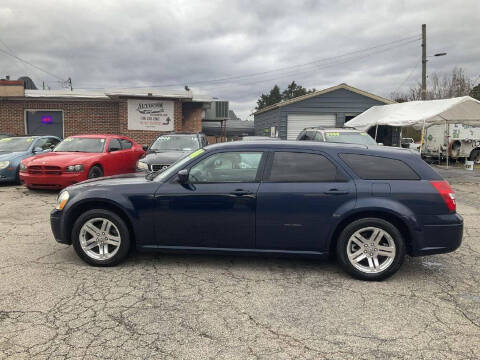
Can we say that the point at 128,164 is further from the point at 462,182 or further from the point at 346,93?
the point at 346,93

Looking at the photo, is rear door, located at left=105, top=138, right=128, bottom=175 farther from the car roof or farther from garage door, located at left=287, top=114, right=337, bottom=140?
garage door, located at left=287, top=114, right=337, bottom=140

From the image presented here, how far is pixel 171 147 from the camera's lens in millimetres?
9938

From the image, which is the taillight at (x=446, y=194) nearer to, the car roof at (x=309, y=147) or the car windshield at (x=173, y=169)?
the car roof at (x=309, y=147)

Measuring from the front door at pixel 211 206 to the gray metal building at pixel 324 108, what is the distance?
16.2 m

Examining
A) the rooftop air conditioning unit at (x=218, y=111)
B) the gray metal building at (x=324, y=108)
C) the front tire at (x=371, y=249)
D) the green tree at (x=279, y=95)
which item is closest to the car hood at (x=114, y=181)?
the front tire at (x=371, y=249)

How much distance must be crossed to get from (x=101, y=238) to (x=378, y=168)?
3199mm

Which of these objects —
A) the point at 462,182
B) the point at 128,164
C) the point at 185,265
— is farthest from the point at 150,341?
the point at 462,182

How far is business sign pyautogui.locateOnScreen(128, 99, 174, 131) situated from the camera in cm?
1681

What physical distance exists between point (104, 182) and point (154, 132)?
13341 millimetres

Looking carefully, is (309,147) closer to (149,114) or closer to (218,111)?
(149,114)

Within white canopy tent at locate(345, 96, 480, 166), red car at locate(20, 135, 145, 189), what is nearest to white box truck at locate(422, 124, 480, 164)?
white canopy tent at locate(345, 96, 480, 166)

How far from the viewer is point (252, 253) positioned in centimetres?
389

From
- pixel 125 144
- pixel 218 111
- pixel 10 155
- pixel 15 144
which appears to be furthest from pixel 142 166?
pixel 218 111

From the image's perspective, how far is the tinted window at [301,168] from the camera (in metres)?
3.83
